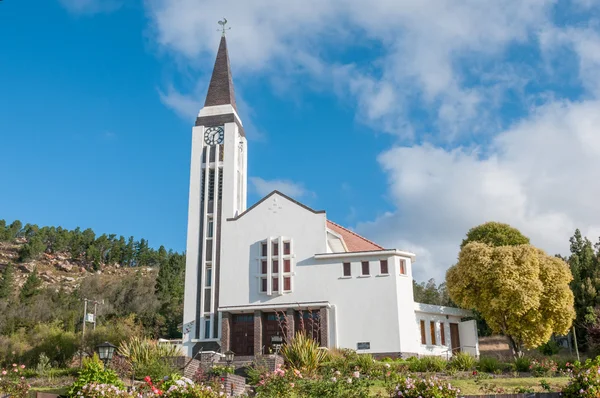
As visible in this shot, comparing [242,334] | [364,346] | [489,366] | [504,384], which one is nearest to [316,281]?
[364,346]

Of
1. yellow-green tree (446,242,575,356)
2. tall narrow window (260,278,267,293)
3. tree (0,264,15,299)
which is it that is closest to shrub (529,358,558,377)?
yellow-green tree (446,242,575,356)

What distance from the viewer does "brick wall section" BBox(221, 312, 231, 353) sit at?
30.3 meters

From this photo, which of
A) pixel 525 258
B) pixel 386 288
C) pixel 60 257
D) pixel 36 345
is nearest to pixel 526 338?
pixel 525 258

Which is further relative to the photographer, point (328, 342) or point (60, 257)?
point (60, 257)

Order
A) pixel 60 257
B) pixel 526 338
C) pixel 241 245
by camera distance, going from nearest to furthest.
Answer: pixel 526 338
pixel 241 245
pixel 60 257

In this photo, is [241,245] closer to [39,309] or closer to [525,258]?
[525,258]

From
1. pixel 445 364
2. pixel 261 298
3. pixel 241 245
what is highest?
pixel 241 245

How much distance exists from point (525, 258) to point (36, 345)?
28.8m

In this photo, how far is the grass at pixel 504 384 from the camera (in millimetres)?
15312

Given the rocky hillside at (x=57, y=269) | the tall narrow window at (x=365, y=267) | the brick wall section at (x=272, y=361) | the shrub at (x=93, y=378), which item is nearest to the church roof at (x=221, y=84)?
the tall narrow window at (x=365, y=267)

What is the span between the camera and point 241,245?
3309cm

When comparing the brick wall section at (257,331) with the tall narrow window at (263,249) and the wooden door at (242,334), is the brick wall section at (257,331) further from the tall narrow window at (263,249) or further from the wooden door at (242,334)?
the tall narrow window at (263,249)

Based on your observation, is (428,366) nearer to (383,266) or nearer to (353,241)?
(383,266)

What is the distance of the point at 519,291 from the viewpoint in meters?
28.9
